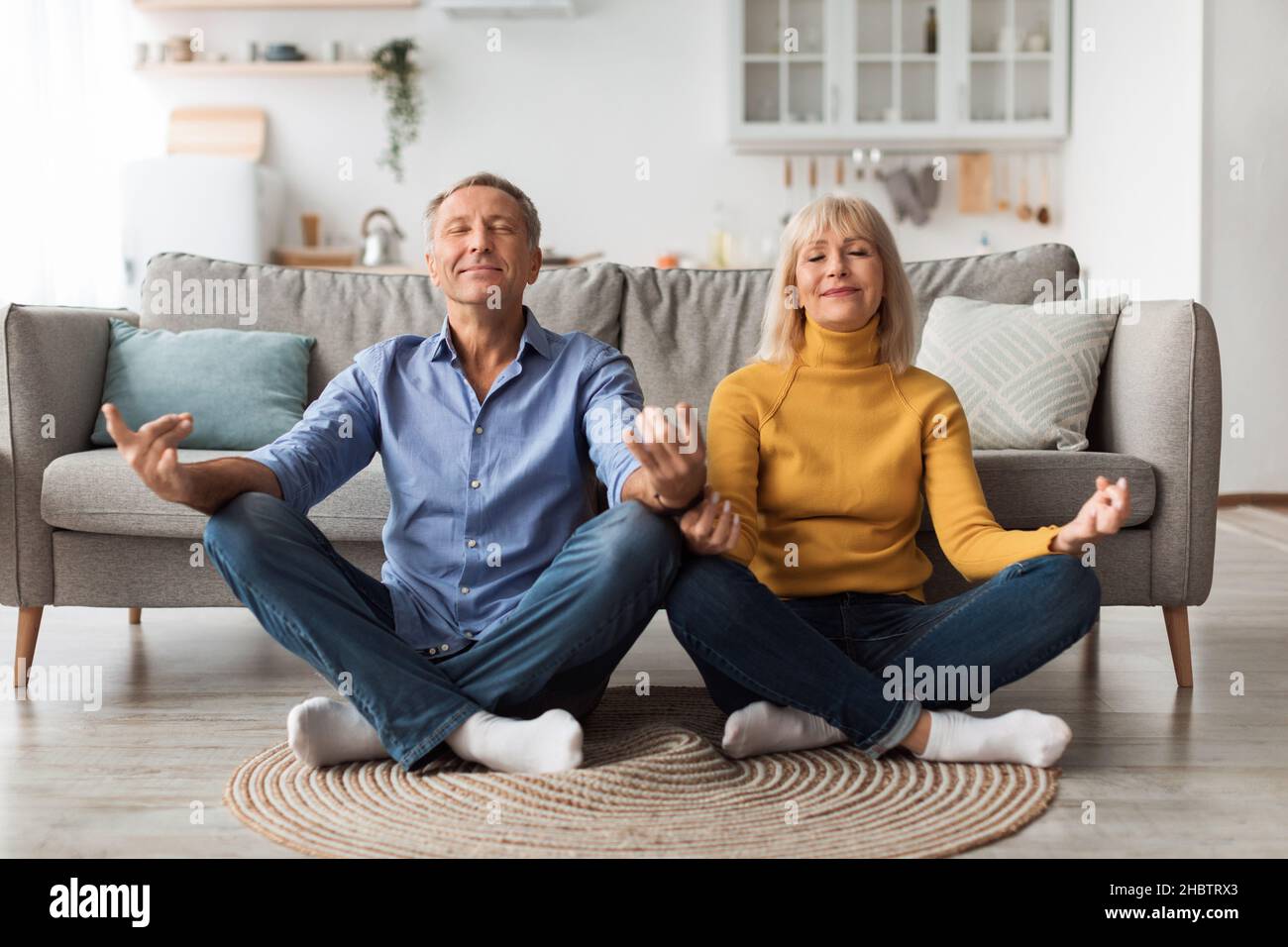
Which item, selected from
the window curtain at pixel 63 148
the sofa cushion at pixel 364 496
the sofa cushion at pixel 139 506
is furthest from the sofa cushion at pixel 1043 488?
the window curtain at pixel 63 148

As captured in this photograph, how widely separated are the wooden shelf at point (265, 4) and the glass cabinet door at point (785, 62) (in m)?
1.46

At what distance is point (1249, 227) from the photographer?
180 inches

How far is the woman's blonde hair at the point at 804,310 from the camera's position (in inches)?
72.5

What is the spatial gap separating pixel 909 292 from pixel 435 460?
745 mm

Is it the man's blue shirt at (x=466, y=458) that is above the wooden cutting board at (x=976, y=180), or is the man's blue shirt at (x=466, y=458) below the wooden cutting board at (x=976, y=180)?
below

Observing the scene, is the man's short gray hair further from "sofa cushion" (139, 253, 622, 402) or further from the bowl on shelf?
the bowl on shelf

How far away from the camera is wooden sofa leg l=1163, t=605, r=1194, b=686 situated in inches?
87.2

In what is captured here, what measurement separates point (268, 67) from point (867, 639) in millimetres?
4544

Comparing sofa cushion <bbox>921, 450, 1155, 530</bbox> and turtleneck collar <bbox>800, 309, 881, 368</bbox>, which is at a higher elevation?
turtleneck collar <bbox>800, 309, 881, 368</bbox>

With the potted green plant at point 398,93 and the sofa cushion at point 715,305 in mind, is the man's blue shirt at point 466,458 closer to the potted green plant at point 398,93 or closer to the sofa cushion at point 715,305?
the sofa cushion at point 715,305

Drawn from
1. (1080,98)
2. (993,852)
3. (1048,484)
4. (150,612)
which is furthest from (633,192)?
(993,852)

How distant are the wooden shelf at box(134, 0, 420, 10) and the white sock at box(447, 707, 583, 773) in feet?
14.8

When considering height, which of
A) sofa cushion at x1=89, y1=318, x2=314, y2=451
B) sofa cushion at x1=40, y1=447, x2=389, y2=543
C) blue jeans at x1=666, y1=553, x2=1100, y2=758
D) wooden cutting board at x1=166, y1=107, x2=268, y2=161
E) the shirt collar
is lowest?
blue jeans at x1=666, y1=553, x2=1100, y2=758

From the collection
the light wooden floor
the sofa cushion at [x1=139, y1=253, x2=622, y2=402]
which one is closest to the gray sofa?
the light wooden floor
